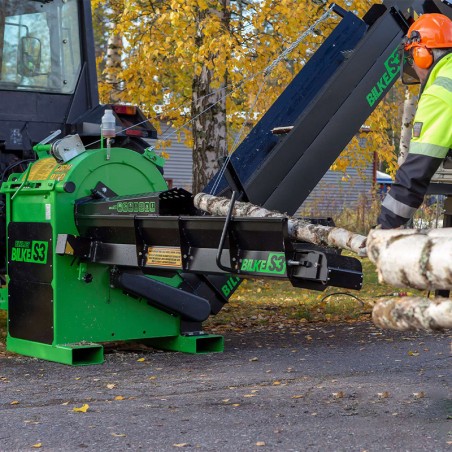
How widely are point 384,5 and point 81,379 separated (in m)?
3.71

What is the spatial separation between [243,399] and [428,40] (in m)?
2.30

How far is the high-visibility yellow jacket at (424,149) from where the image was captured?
4723 millimetres

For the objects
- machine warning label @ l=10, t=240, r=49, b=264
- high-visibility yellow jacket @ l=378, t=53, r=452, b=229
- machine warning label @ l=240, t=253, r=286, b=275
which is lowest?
machine warning label @ l=10, t=240, r=49, b=264

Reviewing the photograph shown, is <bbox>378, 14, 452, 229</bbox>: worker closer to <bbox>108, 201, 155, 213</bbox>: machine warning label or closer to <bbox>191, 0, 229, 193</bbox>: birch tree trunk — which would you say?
<bbox>108, 201, 155, 213</bbox>: machine warning label

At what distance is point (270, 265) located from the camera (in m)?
6.05

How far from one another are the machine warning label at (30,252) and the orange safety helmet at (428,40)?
312cm

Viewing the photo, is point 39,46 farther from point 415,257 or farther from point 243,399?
point 415,257

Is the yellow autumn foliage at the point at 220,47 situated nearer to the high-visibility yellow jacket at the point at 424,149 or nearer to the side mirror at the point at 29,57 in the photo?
the side mirror at the point at 29,57

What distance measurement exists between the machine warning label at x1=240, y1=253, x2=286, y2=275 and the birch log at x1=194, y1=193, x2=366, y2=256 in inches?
6.7

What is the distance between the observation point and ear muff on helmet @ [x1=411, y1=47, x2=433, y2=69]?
5.29 m

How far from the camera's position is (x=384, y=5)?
7.61 m

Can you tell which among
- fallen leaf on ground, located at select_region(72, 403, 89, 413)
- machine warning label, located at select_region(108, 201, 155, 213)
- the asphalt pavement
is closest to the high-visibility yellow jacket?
the asphalt pavement

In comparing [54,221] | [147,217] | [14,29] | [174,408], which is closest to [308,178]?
[147,217]

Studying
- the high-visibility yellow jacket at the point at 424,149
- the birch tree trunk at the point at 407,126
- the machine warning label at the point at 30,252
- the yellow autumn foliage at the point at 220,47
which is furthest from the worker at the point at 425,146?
the birch tree trunk at the point at 407,126
